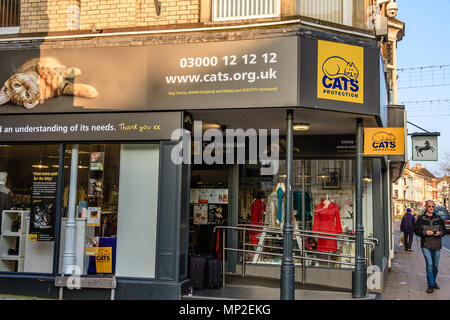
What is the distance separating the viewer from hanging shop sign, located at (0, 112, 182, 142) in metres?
8.13

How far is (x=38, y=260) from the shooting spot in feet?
28.4

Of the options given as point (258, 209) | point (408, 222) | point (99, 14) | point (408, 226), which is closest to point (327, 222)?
point (258, 209)

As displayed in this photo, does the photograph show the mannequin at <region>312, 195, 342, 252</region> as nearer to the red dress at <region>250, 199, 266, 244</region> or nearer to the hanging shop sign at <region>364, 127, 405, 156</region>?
the red dress at <region>250, 199, 266, 244</region>

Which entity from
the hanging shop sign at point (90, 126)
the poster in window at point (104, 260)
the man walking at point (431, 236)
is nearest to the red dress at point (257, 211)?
the man walking at point (431, 236)

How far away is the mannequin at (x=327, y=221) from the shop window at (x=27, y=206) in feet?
17.8

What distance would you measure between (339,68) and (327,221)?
3652 mm

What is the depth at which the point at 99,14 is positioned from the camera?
9188mm

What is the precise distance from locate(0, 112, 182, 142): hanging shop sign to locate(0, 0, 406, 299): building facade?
0.02m

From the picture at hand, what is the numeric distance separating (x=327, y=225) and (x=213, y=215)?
103 inches

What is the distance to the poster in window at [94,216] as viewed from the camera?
8.62 m

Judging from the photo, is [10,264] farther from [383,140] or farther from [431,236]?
[431,236]

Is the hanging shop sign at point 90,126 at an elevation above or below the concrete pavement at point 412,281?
above

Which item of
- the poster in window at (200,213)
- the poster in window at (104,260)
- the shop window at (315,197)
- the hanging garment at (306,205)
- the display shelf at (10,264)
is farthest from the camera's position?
the poster in window at (200,213)

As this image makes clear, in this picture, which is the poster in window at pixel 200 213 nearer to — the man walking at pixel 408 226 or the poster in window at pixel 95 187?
the poster in window at pixel 95 187
